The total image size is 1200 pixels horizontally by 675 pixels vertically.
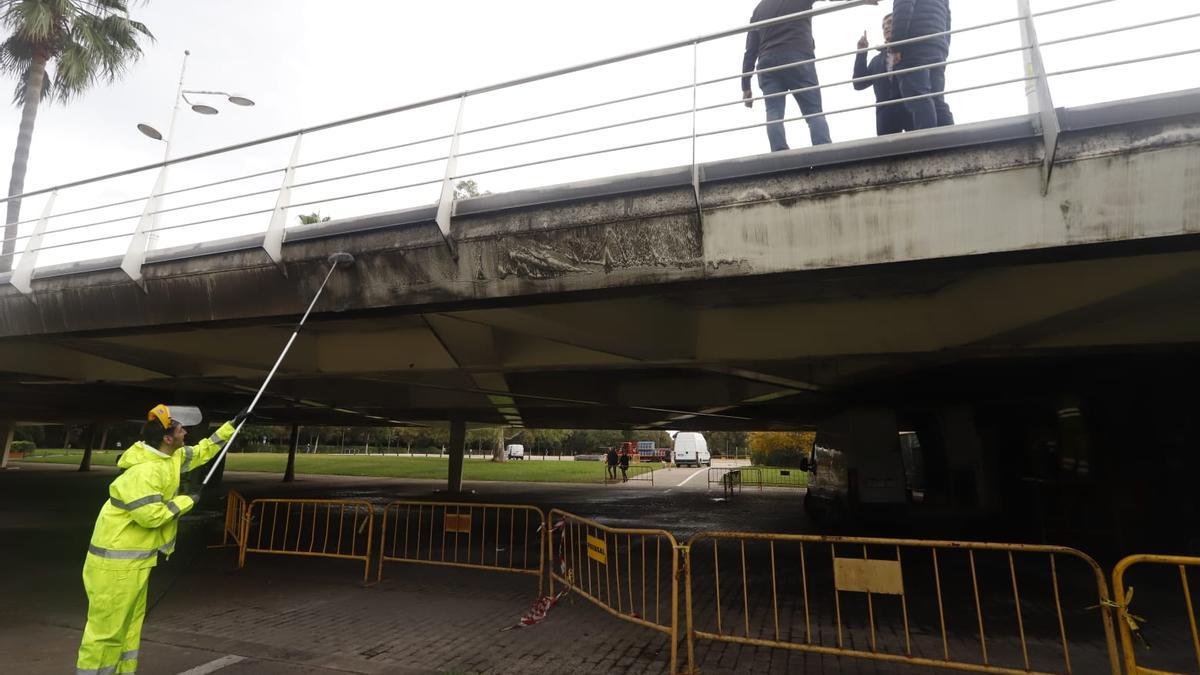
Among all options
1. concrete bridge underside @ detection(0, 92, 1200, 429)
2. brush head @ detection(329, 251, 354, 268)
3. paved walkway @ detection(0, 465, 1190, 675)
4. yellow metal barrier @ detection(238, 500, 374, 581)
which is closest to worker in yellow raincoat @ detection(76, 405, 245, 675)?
paved walkway @ detection(0, 465, 1190, 675)

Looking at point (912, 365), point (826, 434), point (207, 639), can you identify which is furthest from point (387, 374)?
point (826, 434)

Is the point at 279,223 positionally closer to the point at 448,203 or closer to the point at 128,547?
the point at 448,203

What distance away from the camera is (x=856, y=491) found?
1196 cm

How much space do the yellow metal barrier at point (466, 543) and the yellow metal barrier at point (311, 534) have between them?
1.41 feet

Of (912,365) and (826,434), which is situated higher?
(912,365)

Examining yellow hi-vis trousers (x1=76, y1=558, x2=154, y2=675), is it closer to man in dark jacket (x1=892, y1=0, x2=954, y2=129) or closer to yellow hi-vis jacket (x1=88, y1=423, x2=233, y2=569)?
yellow hi-vis jacket (x1=88, y1=423, x2=233, y2=569)

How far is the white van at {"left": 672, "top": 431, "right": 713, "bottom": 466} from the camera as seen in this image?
1921 inches

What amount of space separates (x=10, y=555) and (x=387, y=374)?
728 cm

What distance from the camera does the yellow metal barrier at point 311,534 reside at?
8.60 metres

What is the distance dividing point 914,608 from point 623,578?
3.87 meters

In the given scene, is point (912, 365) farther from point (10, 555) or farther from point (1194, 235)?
point (10, 555)

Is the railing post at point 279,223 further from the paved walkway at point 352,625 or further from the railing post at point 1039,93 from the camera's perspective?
the railing post at point 1039,93

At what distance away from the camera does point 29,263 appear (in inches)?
320

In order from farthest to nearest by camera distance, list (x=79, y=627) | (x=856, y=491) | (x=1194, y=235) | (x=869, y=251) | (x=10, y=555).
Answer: (x=856, y=491), (x=10, y=555), (x=79, y=627), (x=869, y=251), (x=1194, y=235)
